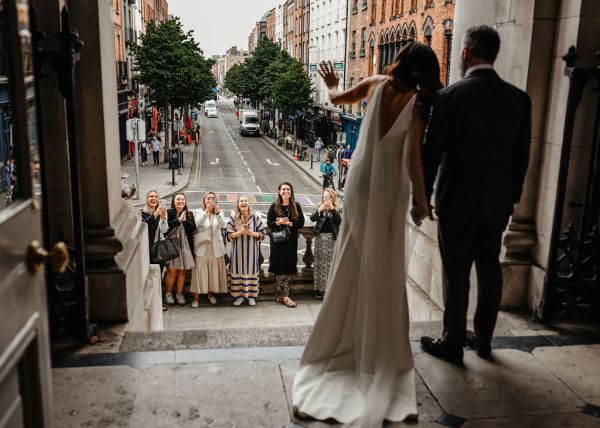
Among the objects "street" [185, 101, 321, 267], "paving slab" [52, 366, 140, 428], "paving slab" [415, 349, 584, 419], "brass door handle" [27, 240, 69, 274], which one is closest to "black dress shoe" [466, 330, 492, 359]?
"paving slab" [415, 349, 584, 419]

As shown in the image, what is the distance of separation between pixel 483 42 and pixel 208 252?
5.42 metres

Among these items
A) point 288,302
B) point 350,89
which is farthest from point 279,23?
point 350,89

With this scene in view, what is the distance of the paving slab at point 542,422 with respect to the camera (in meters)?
3.08

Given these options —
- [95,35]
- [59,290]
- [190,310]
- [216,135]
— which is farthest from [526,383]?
[216,135]

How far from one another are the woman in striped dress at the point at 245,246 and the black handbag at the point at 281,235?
191 mm

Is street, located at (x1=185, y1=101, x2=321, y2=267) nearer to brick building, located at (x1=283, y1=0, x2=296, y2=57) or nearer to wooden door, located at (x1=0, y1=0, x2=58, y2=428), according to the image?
wooden door, located at (x1=0, y1=0, x2=58, y2=428)

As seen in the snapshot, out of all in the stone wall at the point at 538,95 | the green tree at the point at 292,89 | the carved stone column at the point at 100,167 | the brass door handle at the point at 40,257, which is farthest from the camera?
the green tree at the point at 292,89

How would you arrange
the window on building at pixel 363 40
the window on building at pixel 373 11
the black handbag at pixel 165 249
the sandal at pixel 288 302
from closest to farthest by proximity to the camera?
the black handbag at pixel 165 249 → the sandal at pixel 288 302 → the window on building at pixel 373 11 → the window on building at pixel 363 40

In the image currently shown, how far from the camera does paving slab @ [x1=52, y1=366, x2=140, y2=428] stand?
10.2 ft

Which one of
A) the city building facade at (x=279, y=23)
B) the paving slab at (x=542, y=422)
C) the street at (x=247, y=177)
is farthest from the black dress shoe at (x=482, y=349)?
the city building facade at (x=279, y=23)

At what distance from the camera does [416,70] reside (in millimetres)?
3158

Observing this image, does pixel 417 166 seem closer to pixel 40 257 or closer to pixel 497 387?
pixel 497 387

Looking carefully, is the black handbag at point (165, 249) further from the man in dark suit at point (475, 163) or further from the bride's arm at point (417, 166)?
the bride's arm at point (417, 166)

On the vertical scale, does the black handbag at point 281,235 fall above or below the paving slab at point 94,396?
below
